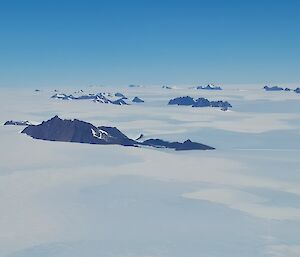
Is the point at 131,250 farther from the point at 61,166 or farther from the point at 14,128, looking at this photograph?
the point at 14,128

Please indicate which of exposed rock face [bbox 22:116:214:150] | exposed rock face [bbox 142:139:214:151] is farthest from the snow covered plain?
exposed rock face [bbox 22:116:214:150]

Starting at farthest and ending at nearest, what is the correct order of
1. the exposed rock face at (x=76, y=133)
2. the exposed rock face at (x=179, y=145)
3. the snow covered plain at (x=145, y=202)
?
the exposed rock face at (x=76, y=133) → the exposed rock face at (x=179, y=145) → the snow covered plain at (x=145, y=202)

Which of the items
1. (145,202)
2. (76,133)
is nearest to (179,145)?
(76,133)

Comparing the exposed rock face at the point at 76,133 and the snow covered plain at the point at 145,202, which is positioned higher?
the exposed rock face at the point at 76,133

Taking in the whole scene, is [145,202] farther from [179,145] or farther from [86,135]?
[86,135]

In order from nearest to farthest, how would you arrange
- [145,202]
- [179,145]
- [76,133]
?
[145,202]
[179,145]
[76,133]

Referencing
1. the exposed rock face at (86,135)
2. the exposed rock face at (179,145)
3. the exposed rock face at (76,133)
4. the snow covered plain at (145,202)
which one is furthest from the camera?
the exposed rock face at (76,133)

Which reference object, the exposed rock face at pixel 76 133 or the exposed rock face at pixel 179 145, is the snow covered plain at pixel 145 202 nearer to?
the exposed rock face at pixel 179 145

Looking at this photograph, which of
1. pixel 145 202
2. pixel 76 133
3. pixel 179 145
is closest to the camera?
pixel 145 202

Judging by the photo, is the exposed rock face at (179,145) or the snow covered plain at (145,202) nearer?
the snow covered plain at (145,202)

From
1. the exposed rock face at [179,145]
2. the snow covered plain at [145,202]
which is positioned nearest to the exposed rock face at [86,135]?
the exposed rock face at [179,145]
